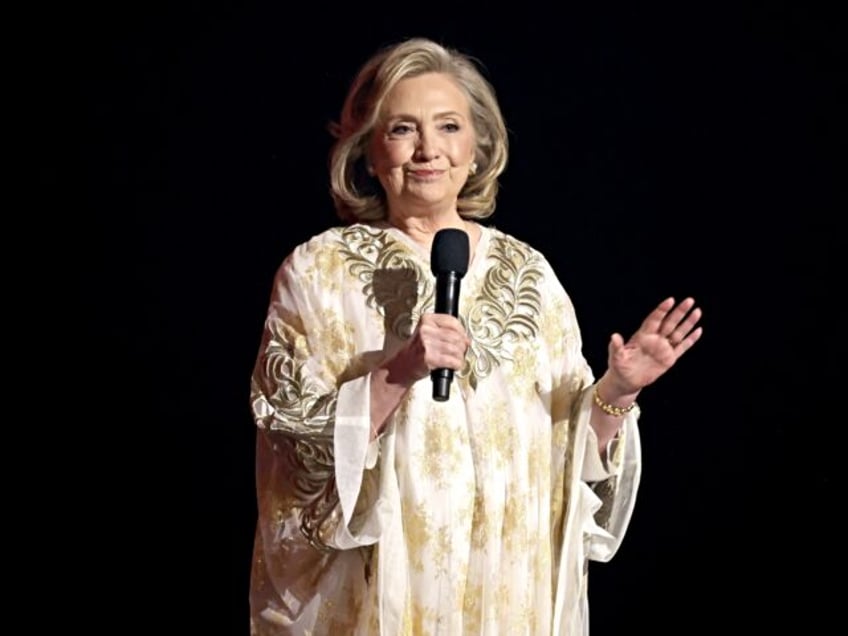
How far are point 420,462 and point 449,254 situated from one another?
0.34 meters

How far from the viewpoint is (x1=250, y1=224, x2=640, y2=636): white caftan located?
89.9 inches

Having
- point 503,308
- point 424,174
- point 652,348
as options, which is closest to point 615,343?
point 652,348

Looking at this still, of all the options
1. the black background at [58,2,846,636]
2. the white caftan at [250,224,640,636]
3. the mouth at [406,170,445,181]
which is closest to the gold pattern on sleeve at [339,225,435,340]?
the white caftan at [250,224,640,636]

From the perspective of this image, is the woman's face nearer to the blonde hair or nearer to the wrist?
the blonde hair

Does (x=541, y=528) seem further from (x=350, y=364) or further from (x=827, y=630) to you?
(x=827, y=630)

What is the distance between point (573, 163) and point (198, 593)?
48.6 inches

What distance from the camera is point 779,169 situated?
10.9 feet

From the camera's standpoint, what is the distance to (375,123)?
250 cm

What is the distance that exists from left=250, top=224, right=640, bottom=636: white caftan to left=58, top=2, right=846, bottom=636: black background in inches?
29.1

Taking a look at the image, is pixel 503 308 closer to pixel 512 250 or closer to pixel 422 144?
pixel 512 250

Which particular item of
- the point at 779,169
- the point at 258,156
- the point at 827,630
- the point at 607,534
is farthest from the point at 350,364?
the point at 827,630

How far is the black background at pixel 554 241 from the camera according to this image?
3092 millimetres

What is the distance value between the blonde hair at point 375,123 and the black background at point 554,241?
1.98ft

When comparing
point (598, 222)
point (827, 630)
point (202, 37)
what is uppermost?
point (202, 37)
